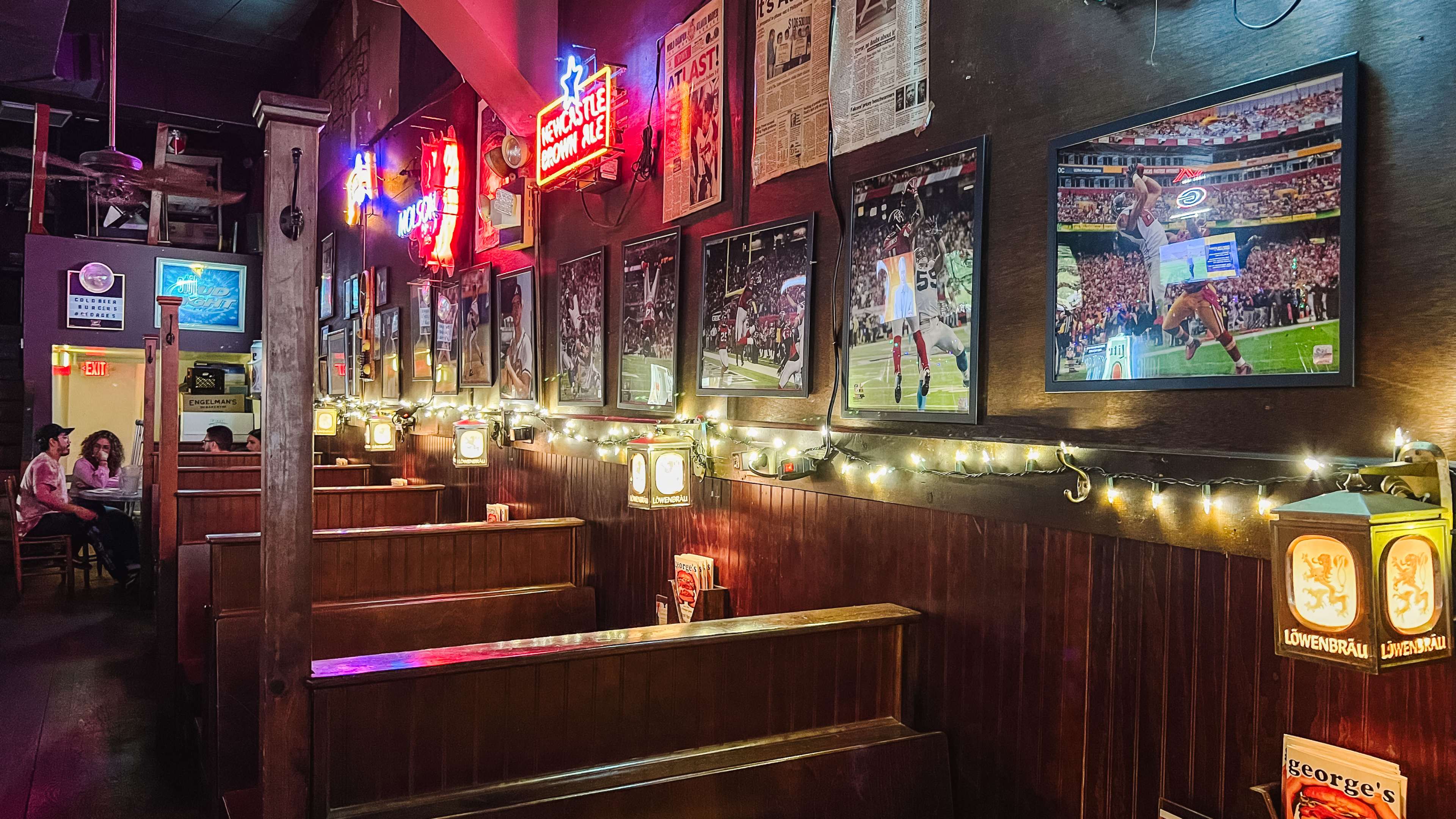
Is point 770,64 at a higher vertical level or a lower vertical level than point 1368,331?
higher

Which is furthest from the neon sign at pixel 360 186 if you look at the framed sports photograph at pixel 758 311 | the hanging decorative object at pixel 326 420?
the framed sports photograph at pixel 758 311

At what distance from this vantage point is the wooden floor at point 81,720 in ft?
13.5

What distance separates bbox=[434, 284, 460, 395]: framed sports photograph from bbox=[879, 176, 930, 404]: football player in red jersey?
5.18 meters

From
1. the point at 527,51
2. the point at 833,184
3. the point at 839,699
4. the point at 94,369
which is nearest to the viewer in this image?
the point at 839,699

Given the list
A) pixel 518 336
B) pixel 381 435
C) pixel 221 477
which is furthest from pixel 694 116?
pixel 221 477

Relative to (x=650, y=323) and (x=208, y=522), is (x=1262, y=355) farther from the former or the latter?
(x=208, y=522)

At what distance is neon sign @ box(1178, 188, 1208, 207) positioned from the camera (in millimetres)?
2410

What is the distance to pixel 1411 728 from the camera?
79.4 inches

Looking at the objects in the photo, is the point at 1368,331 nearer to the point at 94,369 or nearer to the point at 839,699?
the point at 839,699

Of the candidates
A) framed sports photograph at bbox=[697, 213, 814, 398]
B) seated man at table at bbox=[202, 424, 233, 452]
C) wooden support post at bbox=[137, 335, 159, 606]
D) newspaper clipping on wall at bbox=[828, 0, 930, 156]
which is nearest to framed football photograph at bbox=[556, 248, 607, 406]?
framed sports photograph at bbox=[697, 213, 814, 398]

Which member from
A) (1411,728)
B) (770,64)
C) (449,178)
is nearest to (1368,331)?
(1411,728)

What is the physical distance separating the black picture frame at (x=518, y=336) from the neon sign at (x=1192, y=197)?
4.64 metres

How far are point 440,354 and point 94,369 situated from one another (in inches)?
322

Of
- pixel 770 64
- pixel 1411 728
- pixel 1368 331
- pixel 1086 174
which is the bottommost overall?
pixel 1411 728
